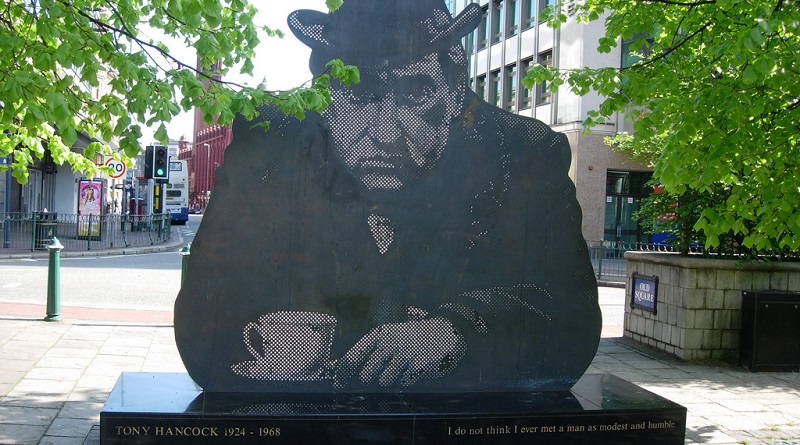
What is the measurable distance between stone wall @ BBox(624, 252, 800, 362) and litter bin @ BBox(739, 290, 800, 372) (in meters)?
0.45

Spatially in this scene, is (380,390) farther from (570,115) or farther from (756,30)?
(570,115)

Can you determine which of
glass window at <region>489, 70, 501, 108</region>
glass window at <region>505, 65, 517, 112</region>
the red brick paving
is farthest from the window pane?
the red brick paving

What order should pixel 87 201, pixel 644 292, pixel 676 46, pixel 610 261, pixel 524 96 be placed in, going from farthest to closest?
1. pixel 524 96
2. pixel 87 201
3. pixel 610 261
4. pixel 644 292
5. pixel 676 46

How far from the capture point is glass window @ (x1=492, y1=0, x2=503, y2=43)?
37.1 meters

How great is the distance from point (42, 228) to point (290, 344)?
826 inches

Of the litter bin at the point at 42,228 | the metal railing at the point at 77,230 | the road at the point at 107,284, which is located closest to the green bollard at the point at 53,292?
the road at the point at 107,284

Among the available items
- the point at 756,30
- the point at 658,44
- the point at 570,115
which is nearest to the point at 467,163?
the point at 756,30

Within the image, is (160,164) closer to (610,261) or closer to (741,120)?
(610,261)

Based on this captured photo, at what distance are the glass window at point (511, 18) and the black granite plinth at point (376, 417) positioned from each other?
104ft

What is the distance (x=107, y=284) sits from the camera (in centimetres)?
1644

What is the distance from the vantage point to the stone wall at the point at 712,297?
34.6ft

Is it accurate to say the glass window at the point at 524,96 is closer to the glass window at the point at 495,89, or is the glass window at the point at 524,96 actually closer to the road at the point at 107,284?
the glass window at the point at 495,89

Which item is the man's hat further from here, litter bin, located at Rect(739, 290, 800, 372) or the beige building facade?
the beige building facade

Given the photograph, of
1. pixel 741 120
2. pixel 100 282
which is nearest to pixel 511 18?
pixel 100 282
